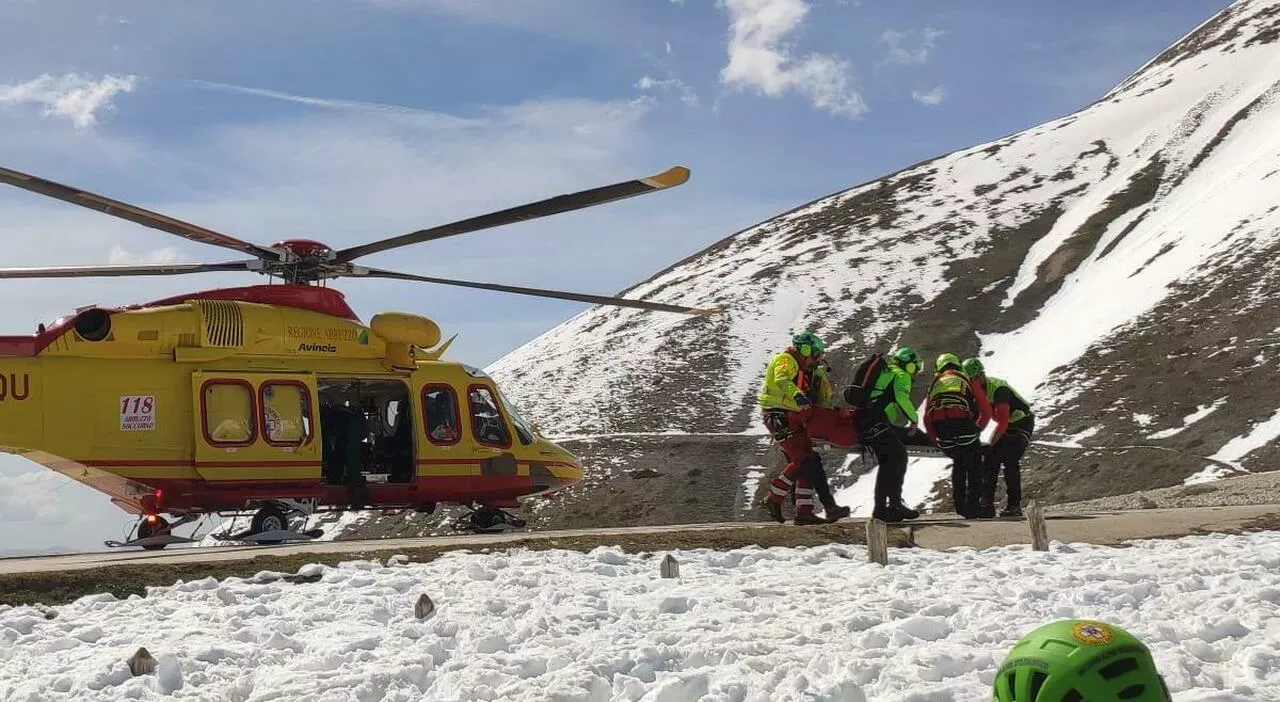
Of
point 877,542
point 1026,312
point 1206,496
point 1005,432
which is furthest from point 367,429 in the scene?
point 1026,312

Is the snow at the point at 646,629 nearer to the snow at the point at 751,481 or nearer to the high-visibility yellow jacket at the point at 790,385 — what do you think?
the high-visibility yellow jacket at the point at 790,385

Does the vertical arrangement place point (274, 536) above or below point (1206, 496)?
above

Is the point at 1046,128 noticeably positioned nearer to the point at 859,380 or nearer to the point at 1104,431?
the point at 1104,431

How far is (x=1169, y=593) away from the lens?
7.85 meters

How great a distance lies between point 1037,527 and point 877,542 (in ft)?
4.83

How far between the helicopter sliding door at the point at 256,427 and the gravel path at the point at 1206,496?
10.3 m

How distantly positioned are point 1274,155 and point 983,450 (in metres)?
63.0

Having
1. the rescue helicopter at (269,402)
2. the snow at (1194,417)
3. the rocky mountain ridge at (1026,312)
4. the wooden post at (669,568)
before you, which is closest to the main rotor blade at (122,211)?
the rescue helicopter at (269,402)

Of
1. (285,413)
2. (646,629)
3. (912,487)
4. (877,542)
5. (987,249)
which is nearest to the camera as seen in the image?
(646,629)

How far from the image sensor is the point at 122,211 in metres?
12.1

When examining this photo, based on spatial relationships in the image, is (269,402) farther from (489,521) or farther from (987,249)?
(987,249)

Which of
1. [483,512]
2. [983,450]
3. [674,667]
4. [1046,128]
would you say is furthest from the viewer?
[1046,128]

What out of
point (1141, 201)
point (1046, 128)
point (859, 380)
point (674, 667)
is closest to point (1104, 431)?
point (859, 380)

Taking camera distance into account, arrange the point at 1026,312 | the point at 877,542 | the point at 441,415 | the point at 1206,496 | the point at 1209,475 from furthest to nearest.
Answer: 1. the point at 1026,312
2. the point at 1209,475
3. the point at 1206,496
4. the point at 441,415
5. the point at 877,542
